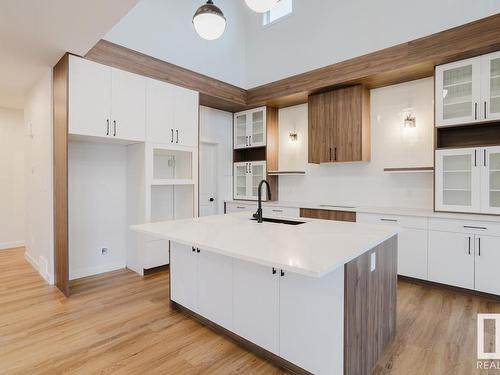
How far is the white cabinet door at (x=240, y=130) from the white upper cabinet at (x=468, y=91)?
320 centimetres

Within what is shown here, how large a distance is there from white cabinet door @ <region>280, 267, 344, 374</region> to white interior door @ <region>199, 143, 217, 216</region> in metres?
3.73

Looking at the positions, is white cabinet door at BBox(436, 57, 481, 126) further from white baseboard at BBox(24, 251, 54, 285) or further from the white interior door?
white baseboard at BBox(24, 251, 54, 285)

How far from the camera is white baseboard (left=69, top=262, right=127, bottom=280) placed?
3.59 meters

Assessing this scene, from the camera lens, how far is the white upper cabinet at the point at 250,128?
5.24 meters

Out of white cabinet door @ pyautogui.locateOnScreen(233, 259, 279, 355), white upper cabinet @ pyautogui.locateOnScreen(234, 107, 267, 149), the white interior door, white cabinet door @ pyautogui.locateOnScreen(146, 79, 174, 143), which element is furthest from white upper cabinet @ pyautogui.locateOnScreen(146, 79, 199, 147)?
white cabinet door @ pyautogui.locateOnScreen(233, 259, 279, 355)

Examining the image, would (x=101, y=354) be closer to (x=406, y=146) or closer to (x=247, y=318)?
Answer: (x=247, y=318)

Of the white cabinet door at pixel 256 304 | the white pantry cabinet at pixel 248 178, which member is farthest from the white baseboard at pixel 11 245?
the white cabinet door at pixel 256 304

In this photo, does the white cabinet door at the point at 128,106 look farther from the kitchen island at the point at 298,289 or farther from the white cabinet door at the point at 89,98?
the kitchen island at the point at 298,289

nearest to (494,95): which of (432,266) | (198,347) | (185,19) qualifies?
(432,266)

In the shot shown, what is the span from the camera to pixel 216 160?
5461 mm

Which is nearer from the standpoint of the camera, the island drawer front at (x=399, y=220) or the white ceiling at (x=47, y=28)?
the white ceiling at (x=47, y=28)

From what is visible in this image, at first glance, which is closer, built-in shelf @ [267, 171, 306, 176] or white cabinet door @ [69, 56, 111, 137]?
white cabinet door @ [69, 56, 111, 137]

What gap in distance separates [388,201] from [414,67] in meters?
1.83

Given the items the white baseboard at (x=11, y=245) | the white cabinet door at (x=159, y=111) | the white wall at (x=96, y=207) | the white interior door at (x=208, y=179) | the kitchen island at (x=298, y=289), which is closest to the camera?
the kitchen island at (x=298, y=289)
